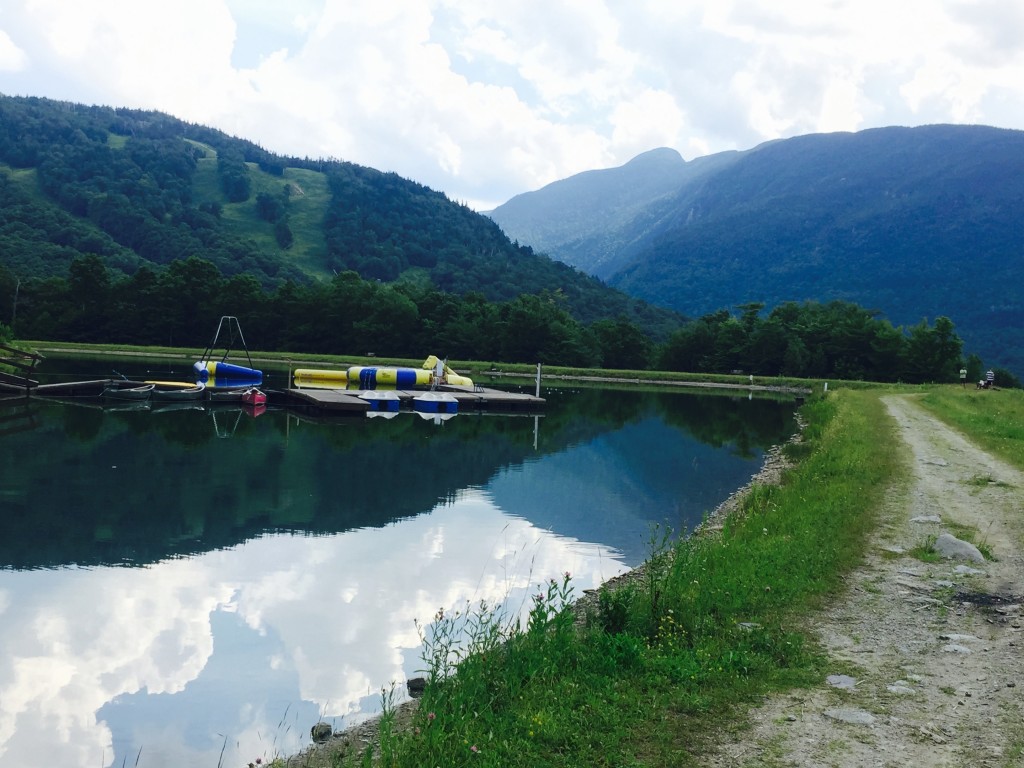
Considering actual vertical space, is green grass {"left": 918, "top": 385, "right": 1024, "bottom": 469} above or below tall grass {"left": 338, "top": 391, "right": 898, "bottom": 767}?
above

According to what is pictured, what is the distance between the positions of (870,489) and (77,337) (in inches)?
4546

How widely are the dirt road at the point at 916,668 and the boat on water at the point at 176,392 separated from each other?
43588 millimetres

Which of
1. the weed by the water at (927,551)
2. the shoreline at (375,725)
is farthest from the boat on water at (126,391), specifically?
the weed by the water at (927,551)

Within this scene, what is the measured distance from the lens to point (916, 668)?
9.29 metres

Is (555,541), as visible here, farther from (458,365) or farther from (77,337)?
(77,337)

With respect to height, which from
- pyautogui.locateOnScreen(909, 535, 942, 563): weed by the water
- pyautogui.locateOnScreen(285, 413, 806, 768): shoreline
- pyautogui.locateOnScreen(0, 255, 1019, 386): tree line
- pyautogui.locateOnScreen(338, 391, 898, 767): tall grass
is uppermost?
pyautogui.locateOnScreen(0, 255, 1019, 386): tree line

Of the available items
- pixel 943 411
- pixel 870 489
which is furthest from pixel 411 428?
pixel 943 411

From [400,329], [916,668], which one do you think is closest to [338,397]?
[916,668]

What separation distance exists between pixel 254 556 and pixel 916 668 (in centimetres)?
1294

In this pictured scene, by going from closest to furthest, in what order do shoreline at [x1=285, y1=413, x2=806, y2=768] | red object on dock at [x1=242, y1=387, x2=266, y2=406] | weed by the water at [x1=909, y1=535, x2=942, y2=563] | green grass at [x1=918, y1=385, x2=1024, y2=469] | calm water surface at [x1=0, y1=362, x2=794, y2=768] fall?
shoreline at [x1=285, y1=413, x2=806, y2=768] < calm water surface at [x1=0, y1=362, x2=794, y2=768] < weed by the water at [x1=909, y1=535, x2=942, y2=563] < green grass at [x1=918, y1=385, x2=1024, y2=469] < red object on dock at [x1=242, y1=387, x2=266, y2=406]

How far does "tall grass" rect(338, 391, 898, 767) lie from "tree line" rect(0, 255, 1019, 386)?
351ft

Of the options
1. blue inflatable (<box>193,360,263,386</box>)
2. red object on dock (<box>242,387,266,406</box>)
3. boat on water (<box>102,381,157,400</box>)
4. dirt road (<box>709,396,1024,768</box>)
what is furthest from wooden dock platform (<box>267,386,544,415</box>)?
dirt road (<box>709,396,1024,768</box>)

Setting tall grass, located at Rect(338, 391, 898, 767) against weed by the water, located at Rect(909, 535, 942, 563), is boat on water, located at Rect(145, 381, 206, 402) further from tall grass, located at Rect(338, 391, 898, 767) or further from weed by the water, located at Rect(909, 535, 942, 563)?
weed by the water, located at Rect(909, 535, 942, 563)

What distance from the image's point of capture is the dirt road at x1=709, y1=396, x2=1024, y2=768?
7.26 meters
